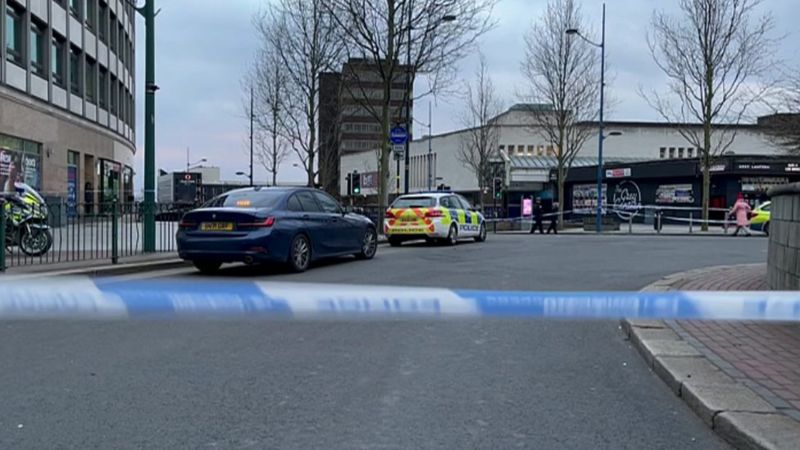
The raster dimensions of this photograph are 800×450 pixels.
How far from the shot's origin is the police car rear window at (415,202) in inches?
722

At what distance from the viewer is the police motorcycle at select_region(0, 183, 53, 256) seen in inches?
470

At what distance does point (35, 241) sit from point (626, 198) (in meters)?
38.5

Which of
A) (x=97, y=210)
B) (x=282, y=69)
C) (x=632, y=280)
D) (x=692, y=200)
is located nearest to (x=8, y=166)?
(x=282, y=69)

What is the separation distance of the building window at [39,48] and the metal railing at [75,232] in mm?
16275

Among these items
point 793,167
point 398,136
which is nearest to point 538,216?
point 398,136

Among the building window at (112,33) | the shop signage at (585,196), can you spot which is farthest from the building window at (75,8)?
the shop signage at (585,196)

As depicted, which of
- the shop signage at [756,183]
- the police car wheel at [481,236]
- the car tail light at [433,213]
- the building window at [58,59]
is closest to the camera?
the car tail light at [433,213]

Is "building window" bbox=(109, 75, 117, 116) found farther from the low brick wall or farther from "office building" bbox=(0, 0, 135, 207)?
the low brick wall

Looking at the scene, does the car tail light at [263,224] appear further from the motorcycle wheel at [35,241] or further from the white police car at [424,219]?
the white police car at [424,219]

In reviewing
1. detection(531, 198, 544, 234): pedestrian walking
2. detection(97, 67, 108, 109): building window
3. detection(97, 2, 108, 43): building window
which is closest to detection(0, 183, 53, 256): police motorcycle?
detection(531, 198, 544, 234): pedestrian walking

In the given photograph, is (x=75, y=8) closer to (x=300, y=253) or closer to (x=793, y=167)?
(x=300, y=253)

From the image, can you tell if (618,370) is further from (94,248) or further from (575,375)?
(94,248)

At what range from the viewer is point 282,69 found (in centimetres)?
2906

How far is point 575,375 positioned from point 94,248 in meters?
10.1
